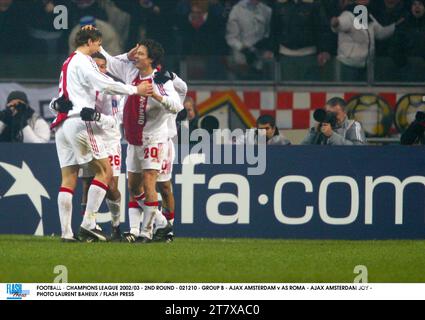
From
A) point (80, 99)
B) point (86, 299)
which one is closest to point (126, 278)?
point (86, 299)

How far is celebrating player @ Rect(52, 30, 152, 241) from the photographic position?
12.5 meters

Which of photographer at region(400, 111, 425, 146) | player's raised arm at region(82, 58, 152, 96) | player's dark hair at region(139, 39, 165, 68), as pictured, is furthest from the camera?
photographer at region(400, 111, 425, 146)

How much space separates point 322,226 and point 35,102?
3.65 meters

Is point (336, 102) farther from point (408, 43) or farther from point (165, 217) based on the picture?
point (165, 217)

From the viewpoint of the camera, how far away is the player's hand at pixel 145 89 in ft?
40.9

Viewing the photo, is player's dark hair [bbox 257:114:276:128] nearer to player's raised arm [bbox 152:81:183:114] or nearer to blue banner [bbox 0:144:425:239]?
blue banner [bbox 0:144:425:239]

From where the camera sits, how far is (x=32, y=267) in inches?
434

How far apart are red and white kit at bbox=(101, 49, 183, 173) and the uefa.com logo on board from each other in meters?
3.11

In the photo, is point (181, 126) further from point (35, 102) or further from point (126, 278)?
point (126, 278)

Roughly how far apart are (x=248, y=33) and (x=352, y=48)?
118 cm

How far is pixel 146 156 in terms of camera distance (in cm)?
1290

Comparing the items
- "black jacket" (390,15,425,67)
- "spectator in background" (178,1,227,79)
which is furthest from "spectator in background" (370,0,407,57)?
"spectator in background" (178,1,227,79)

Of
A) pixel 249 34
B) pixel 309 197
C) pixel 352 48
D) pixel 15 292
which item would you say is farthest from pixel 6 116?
pixel 15 292

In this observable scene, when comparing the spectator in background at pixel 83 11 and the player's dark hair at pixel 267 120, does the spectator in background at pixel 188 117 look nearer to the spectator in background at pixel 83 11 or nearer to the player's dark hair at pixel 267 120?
the player's dark hair at pixel 267 120
